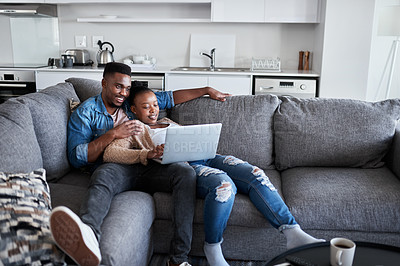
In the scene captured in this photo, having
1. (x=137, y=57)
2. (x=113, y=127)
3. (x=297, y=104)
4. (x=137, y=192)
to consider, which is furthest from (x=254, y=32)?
(x=137, y=192)

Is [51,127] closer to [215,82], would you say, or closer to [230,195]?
[230,195]

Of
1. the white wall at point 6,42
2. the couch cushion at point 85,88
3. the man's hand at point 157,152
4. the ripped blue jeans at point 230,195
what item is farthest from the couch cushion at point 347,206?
the white wall at point 6,42

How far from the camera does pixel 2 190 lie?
1431 mm

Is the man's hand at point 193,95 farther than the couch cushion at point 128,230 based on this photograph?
Yes

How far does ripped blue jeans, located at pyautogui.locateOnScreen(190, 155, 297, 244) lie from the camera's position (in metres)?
1.90

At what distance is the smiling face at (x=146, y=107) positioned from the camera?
226cm

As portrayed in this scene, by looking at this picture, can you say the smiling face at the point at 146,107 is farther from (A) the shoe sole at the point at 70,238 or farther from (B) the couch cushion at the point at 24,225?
(A) the shoe sole at the point at 70,238

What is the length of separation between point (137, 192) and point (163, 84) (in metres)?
2.18

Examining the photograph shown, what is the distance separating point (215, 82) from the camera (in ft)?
13.2

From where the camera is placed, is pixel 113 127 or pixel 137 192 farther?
pixel 113 127

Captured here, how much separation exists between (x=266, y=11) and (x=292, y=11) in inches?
9.7

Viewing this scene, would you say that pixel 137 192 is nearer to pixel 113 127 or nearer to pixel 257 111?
pixel 113 127

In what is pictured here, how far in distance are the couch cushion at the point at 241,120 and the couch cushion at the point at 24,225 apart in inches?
46.0

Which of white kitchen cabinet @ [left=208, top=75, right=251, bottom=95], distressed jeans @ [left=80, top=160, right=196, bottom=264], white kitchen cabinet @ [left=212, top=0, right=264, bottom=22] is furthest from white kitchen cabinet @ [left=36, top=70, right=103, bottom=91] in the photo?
distressed jeans @ [left=80, top=160, right=196, bottom=264]
